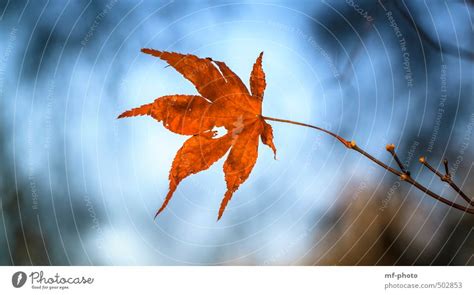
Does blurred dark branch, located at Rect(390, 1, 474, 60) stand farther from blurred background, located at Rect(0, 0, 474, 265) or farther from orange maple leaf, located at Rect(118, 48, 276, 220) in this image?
orange maple leaf, located at Rect(118, 48, 276, 220)

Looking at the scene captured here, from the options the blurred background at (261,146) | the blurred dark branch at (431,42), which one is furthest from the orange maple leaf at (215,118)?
the blurred dark branch at (431,42)

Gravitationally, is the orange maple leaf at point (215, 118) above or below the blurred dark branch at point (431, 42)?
below

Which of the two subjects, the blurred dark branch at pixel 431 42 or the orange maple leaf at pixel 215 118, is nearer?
the orange maple leaf at pixel 215 118

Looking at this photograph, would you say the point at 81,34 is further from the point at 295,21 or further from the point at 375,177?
the point at 375,177

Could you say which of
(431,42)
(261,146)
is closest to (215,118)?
(261,146)

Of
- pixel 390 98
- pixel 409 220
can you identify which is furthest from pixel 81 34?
pixel 409 220

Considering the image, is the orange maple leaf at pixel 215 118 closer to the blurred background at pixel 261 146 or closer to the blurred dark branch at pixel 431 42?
the blurred background at pixel 261 146
